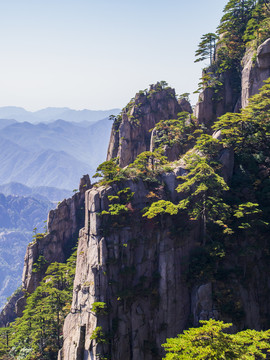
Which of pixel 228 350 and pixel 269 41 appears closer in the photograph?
pixel 228 350

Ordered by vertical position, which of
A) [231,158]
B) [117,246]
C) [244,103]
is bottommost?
[117,246]

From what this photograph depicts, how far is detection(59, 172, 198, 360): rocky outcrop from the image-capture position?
30.3 meters

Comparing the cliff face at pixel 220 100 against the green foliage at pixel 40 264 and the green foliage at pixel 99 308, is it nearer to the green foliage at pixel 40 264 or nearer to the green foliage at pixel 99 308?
the green foliage at pixel 99 308

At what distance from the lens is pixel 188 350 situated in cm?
1603

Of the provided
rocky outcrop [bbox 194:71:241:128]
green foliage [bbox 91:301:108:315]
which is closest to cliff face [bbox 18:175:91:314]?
rocky outcrop [bbox 194:71:241:128]

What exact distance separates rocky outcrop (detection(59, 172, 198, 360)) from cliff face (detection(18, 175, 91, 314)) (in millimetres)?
29916

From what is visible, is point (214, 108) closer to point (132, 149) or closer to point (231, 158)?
point (231, 158)

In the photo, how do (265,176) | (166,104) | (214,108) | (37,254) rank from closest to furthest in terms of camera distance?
(265,176), (214,108), (37,254), (166,104)

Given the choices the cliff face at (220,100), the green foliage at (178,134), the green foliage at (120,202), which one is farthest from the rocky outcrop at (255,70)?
the green foliage at (120,202)

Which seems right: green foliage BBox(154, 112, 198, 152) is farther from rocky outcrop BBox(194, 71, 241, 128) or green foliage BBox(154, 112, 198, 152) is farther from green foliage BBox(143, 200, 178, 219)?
green foliage BBox(143, 200, 178, 219)

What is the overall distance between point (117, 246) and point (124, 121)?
5089 centimetres

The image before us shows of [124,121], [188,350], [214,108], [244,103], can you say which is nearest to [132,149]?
[124,121]

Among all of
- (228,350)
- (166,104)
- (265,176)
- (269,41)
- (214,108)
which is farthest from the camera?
(166,104)

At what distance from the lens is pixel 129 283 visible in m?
32.2
